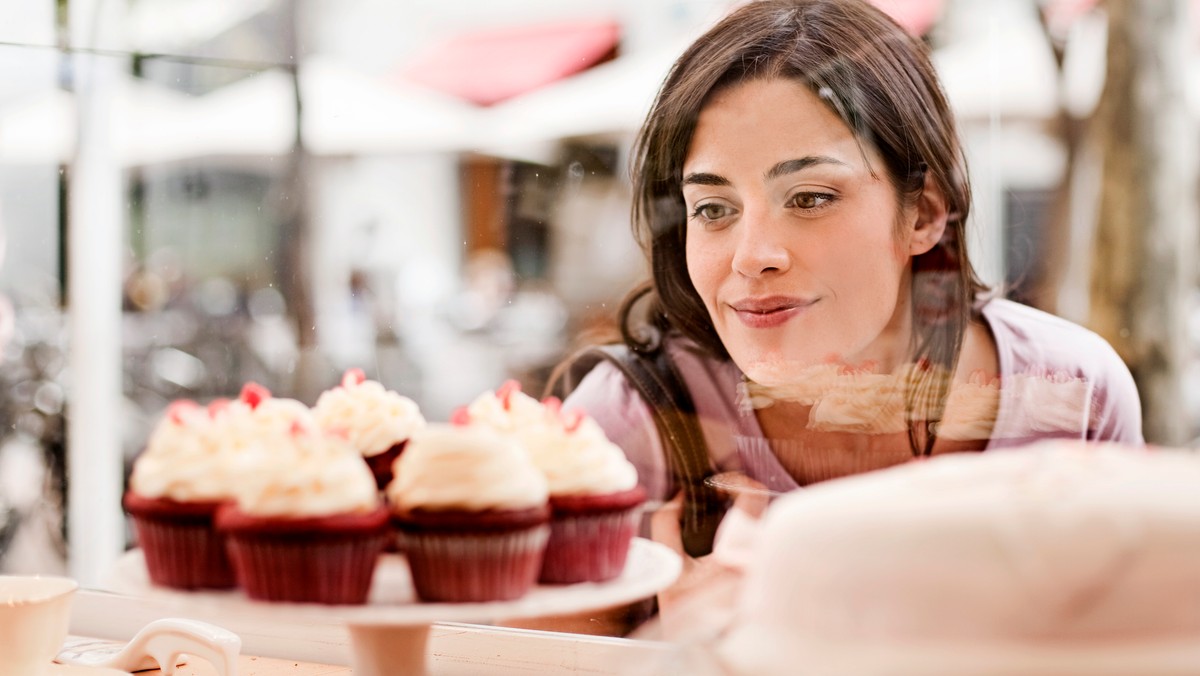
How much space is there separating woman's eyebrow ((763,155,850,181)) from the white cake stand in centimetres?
46

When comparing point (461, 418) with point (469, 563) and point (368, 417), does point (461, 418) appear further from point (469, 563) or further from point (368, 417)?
point (469, 563)

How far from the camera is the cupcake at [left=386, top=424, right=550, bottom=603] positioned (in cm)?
107

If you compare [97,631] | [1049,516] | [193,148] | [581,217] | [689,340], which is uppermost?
[193,148]

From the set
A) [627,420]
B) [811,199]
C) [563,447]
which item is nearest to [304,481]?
[563,447]

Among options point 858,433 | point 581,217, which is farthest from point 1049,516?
point 581,217

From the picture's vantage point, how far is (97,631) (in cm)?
172

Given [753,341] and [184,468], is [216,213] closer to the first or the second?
[184,468]

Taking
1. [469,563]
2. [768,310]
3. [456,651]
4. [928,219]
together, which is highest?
[928,219]

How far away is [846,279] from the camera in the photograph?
137 cm

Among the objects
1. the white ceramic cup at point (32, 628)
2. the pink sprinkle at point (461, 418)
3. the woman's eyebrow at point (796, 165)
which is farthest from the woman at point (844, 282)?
the white ceramic cup at point (32, 628)

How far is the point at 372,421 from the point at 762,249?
19.3 inches

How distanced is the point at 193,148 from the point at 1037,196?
4.22 ft

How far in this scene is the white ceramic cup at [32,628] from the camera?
48.8 inches

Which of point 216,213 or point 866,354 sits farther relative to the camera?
point 216,213
